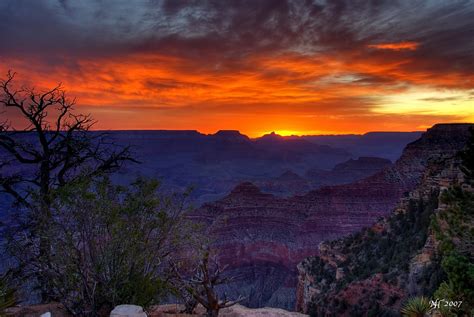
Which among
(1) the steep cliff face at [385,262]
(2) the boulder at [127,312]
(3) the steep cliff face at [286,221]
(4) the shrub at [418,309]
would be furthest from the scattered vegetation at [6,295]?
(3) the steep cliff face at [286,221]

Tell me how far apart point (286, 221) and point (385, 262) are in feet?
155

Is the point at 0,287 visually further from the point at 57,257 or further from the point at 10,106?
the point at 10,106

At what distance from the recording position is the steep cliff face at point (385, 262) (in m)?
21.4

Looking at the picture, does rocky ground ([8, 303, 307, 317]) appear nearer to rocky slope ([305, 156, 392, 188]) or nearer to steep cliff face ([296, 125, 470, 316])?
steep cliff face ([296, 125, 470, 316])

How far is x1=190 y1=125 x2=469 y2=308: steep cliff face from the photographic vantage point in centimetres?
6203

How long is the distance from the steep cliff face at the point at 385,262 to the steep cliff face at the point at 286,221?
24323 mm

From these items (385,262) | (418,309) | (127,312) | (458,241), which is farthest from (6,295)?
(385,262)

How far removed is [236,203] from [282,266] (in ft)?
54.4

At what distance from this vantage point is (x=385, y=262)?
27.7 metres

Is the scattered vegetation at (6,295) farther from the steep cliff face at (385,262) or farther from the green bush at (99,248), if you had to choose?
the steep cliff face at (385,262)

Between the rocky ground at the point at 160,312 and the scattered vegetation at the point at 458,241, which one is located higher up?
the scattered vegetation at the point at 458,241

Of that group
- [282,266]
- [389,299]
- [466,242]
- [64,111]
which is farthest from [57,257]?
[282,266]

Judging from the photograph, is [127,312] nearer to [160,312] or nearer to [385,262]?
[160,312]

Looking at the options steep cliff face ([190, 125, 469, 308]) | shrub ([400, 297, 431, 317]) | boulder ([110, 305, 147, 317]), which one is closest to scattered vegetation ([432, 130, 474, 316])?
shrub ([400, 297, 431, 317])
